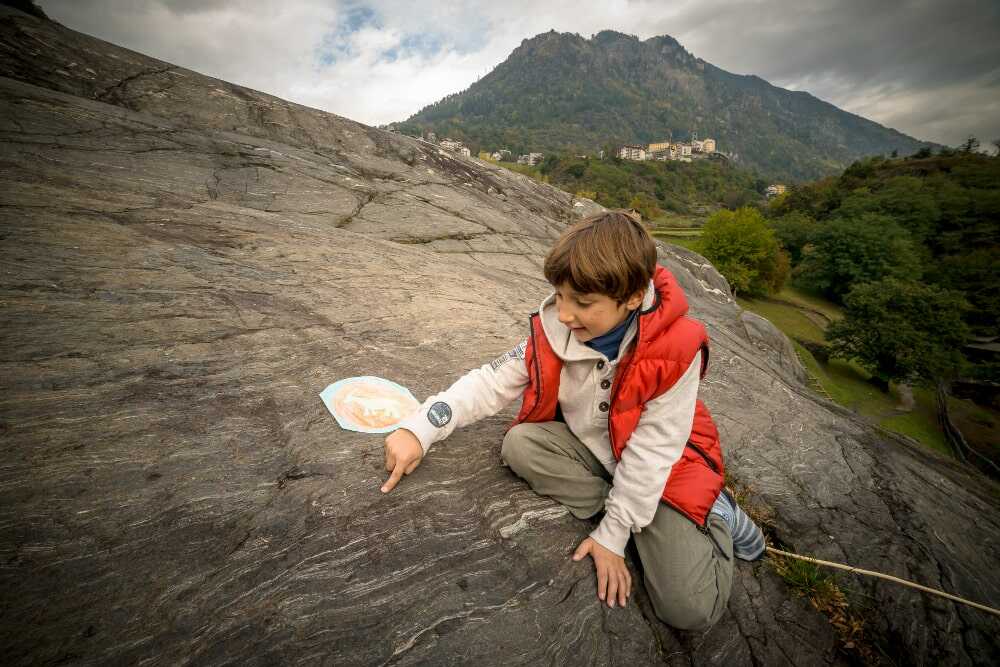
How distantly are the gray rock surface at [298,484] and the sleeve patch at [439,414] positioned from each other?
1.62 ft

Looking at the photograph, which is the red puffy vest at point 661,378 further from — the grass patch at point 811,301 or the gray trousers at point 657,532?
the grass patch at point 811,301

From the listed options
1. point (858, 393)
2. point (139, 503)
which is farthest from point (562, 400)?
point (858, 393)

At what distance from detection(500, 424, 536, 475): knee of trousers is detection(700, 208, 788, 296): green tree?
5662 centimetres

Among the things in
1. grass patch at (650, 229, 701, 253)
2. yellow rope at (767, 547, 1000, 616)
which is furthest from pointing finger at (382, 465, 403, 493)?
grass patch at (650, 229, 701, 253)

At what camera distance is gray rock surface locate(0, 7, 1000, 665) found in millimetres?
2117

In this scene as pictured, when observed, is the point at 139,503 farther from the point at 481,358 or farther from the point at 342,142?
the point at 342,142

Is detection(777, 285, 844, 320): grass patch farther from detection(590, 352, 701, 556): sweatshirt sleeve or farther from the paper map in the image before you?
the paper map

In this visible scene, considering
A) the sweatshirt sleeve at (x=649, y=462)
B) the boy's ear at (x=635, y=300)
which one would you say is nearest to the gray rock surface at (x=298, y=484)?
the sweatshirt sleeve at (x=649, y=462)

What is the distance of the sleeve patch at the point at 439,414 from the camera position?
117 inches

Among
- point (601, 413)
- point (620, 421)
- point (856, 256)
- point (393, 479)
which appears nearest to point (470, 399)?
point (393, 479)

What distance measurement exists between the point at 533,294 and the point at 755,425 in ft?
15.0

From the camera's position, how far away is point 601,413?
3.11 meters

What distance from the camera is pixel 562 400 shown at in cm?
331

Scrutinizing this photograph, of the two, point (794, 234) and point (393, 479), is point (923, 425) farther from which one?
point (794, 234)
